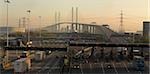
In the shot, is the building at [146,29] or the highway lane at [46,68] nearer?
the highway lane at [46,68]

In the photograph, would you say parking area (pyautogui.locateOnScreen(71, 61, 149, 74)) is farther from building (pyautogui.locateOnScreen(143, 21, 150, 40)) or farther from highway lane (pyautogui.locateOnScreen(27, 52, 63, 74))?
building (pyautogui.locateOnScreen(143, 21, 150, 40))

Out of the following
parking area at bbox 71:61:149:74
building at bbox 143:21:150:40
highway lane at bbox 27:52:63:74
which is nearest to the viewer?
parking area at bbox 71:61:149:74

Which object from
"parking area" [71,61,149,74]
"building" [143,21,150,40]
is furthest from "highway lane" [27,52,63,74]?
"building" [143,21,150,40]

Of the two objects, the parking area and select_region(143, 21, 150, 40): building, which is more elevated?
select_region(143, 21, 150, 40): building

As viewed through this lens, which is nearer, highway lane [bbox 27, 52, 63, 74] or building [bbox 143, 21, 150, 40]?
highway lane [bbox 27, 52, 63, 74]

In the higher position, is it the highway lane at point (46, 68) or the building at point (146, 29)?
the building at point (146, 29)

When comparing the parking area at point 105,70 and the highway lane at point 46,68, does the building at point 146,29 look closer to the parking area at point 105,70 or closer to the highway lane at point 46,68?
the highway lane at point 46,68

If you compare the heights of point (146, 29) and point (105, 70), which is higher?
point (146, 29)

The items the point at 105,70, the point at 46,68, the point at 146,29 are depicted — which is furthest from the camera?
the point at 146,29

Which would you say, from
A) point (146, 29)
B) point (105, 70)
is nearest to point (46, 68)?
point (105, 70)

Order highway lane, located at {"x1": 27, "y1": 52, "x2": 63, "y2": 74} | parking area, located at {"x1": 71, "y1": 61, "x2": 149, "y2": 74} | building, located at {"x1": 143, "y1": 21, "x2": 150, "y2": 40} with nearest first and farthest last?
parking area, located at {"x1": 71, "y1": 61, "x2": 149, "y2": 74} < highway lane, located at {"x1": 27, "y1": 52, "x2": 63, "y2": 74} < building, located at {"x1": 143, "y1": 21, "x2": 150, "y2": 40}

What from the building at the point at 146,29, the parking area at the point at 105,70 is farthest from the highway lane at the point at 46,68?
the building at the point at 146,29

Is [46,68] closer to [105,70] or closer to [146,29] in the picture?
[105,70]

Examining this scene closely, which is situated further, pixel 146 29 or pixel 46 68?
pixel 146 29
